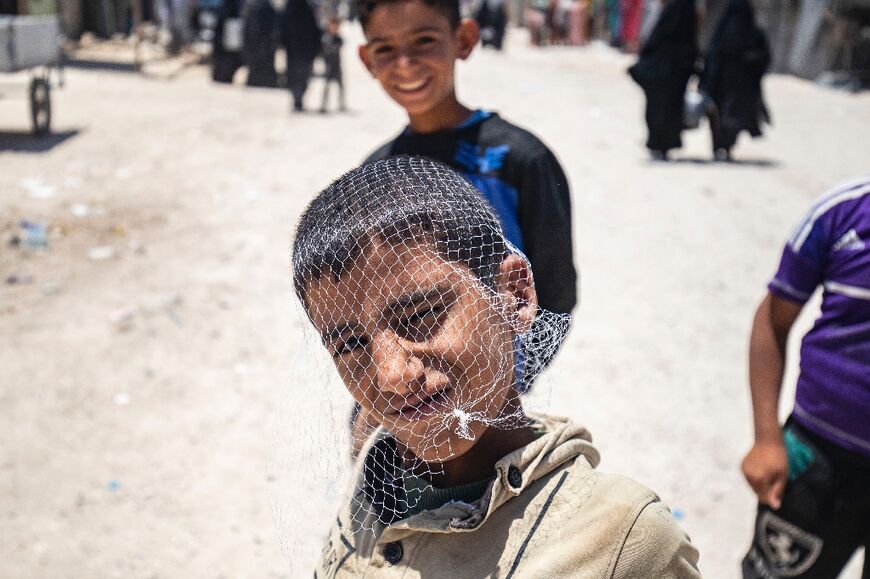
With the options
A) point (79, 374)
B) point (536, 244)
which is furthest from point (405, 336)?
point (79, 374)

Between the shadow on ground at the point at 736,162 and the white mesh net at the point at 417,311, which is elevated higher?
the white mesh net at the point at 417,311

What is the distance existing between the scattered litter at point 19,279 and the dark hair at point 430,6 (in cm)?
407

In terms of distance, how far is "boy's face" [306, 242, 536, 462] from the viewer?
107 cm

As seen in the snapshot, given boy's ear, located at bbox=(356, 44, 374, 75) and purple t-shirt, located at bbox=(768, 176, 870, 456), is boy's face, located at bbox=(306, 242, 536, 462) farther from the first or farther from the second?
boy's ear, located at bbox=(356, 44, 374, 75)

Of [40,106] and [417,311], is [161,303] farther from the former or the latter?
[40,106]

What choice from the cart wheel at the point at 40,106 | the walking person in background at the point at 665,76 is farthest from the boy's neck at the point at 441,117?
the cart wheel at the point at 40,106

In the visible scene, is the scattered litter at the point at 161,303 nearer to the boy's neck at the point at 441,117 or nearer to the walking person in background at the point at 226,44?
the boy's neck at the point at 441,117

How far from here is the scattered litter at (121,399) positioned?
3920 millimetres

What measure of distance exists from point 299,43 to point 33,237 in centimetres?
707

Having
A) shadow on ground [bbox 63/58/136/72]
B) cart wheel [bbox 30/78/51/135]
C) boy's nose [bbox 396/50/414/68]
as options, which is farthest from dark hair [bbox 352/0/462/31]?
shadow on ground [bbox 63/58/136/72]

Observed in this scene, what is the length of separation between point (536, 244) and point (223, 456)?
2.16 m

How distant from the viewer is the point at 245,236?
6.06 metres

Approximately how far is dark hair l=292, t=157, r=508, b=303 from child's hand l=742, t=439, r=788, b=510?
109cm

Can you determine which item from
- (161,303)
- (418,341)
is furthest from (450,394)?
(161,303)
